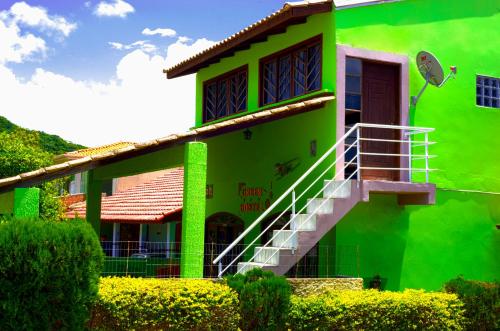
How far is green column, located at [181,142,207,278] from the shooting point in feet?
41.1

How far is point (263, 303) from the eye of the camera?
10.5 m

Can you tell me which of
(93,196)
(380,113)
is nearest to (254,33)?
(380,113)

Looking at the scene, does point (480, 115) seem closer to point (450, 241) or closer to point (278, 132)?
point (450, 241)

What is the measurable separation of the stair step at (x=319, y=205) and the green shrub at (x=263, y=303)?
2.82m

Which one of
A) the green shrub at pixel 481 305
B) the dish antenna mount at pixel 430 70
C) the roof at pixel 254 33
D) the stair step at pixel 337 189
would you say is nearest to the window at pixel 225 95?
the roof at pixel 254 33

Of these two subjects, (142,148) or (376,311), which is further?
(142,148)

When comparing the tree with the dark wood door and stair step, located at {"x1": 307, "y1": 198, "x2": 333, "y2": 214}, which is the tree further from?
stair step, located at {"x1": 307, "y1": 198, "x2": 333, "y2": 214}

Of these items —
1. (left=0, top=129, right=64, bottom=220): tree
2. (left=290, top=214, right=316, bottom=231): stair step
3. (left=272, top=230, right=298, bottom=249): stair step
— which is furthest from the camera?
(left=0, top=129, right=64, bottom=220): tree

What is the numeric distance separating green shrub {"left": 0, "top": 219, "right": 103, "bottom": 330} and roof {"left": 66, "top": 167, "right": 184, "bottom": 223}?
11115 mm

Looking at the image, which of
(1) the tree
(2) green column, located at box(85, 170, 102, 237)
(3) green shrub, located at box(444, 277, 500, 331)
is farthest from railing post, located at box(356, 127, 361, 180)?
(1) the tree

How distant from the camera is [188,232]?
1261 centimetres

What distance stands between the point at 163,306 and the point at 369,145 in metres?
7.16

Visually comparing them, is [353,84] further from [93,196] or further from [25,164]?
[25,164]

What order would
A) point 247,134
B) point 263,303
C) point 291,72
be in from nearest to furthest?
1. point 263,303
2. point 291,72
3. point 247,134
